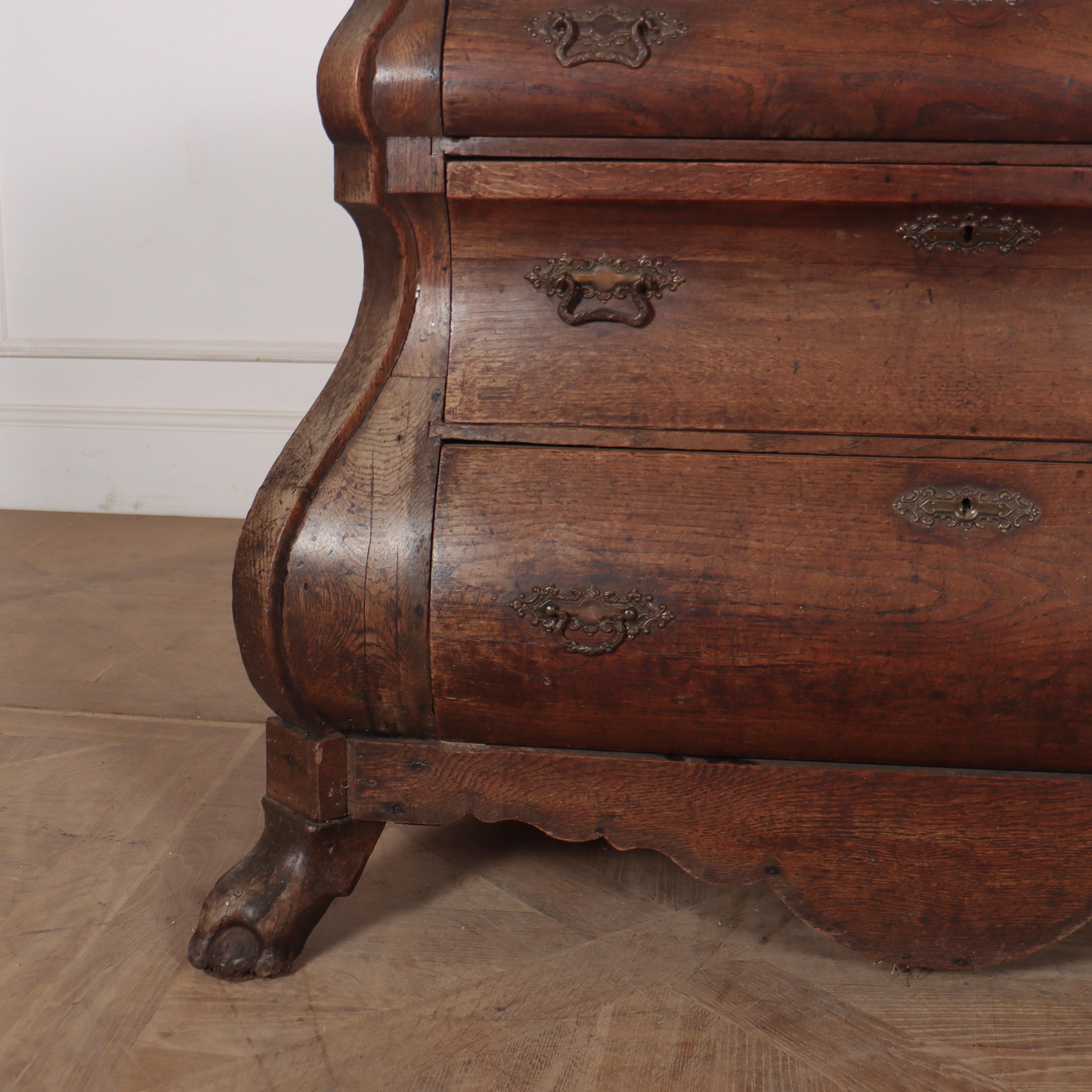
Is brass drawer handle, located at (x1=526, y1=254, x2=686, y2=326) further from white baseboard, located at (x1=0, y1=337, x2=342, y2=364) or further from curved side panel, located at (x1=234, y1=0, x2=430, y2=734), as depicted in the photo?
→ white baseboard, located at (x1=0, y1=337, x2=342, y2=364)

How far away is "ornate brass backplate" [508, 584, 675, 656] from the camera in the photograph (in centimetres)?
103

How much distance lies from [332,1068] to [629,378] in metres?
0.68

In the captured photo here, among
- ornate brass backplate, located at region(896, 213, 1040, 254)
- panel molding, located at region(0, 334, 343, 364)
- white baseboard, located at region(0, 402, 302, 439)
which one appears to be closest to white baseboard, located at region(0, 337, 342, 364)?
panel molding, located at region(0, 334, 343, 364)

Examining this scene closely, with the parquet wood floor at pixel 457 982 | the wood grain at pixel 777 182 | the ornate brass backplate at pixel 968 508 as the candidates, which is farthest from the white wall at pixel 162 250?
the ornate brass backplate at pixel 968 508

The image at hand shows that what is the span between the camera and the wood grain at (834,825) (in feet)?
3.49

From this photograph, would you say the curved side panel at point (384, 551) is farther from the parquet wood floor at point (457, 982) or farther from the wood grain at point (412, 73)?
the parquet wood floor at point (457, 982)

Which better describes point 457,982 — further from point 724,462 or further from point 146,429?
point 146,429

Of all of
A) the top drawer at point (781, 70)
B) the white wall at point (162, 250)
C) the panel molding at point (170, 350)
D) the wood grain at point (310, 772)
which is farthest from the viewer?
the panel molding at point (170, 350)

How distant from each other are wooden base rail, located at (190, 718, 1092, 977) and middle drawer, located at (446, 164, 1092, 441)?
0.33 m

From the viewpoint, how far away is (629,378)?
3.51 feet

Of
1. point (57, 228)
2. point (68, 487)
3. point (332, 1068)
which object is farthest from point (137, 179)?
point (332, 1068)

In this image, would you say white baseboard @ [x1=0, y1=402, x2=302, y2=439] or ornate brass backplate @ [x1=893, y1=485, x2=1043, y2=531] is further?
white baseboard @ [x1=0, y1=402, x2=302, y2=439]

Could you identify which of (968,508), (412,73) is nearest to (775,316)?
(968,508)

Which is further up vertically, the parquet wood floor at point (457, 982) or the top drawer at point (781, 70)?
the top drawer at point (781, 70)
